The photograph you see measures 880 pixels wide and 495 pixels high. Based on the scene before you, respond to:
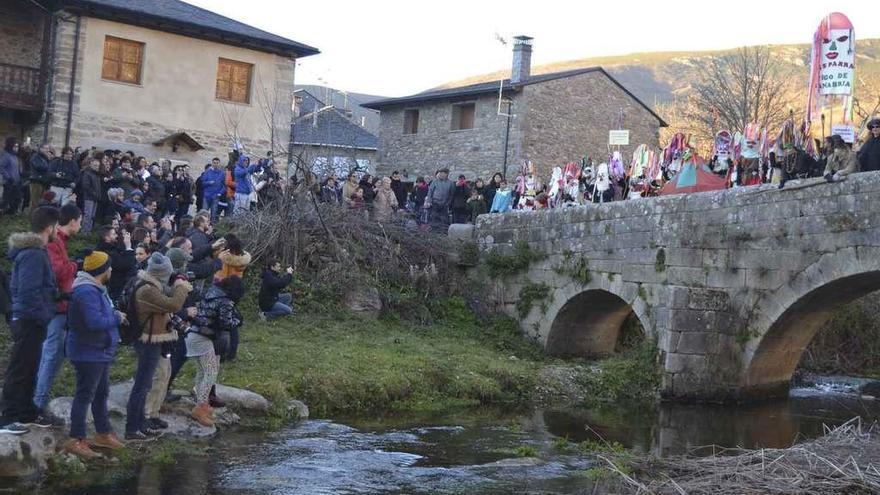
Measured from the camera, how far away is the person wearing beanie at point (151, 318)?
28.5ft

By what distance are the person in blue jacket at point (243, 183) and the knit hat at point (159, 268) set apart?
10.7 metres

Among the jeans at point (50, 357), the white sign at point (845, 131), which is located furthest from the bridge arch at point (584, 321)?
the jeans at point (50, 357)

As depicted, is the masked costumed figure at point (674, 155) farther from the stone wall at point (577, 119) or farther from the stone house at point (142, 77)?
the stone wall at point (577, 119)

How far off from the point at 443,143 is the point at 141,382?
2642 cm

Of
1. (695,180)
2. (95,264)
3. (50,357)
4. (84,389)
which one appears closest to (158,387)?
(50,357)

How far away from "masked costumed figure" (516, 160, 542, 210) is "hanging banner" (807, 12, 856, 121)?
335 inches

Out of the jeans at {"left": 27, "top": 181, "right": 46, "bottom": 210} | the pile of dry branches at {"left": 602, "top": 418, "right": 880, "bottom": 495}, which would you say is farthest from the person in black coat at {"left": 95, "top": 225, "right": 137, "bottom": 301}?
the jeans at {"left": 27, "top": 181, "right": 46, "bottom": 210}

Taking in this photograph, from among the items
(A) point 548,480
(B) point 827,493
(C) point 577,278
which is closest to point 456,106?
(C) point 577,278

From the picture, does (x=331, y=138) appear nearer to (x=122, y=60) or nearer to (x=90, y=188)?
(x=122, y=60)

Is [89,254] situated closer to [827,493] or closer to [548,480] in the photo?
[548,480]

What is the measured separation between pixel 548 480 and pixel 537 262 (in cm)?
1012

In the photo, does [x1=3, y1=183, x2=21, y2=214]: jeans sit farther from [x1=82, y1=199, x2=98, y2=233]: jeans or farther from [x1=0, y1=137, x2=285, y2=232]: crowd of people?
[x1=82, y1=199, x2=98, y2=233]: jeans

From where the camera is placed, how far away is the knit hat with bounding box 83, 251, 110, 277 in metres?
8.00

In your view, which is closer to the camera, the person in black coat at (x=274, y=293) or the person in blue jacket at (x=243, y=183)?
the person in black coat at (x=274, y=293)
